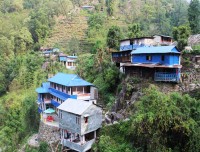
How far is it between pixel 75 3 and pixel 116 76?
63.6 meters

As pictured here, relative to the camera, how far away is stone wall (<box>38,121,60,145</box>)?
24061 millimetres

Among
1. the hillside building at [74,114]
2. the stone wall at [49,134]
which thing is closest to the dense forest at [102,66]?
the hillside building at [74,114]

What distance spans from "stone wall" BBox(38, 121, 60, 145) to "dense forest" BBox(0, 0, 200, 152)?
4367 millimetres

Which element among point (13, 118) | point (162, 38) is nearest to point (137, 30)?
point (162, 38)

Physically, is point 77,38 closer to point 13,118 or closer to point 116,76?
point 13,118

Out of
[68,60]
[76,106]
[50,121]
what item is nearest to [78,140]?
[76,106]

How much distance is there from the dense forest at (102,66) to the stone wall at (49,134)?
172 inches

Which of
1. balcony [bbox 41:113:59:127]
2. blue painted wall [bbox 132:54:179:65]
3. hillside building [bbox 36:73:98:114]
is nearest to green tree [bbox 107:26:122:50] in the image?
hillside building [bbox 36:73:98:114]

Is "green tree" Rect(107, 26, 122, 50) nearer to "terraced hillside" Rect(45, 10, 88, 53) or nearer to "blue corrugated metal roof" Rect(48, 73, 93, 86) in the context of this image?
"blue corrugated metal roof" Rect(48, 73, 93, 86)

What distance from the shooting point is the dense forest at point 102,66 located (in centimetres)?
1645

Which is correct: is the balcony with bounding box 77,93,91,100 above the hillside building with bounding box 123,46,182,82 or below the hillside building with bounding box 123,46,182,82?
below

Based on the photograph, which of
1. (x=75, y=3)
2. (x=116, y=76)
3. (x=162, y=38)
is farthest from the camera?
(x=75, y=3)

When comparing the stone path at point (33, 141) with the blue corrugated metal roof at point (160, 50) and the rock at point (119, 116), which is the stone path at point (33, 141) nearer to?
the rock at point (119, 116)

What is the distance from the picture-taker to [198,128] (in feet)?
52.5
